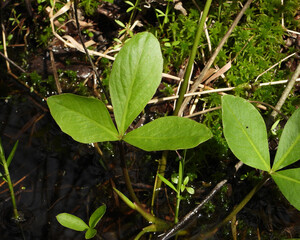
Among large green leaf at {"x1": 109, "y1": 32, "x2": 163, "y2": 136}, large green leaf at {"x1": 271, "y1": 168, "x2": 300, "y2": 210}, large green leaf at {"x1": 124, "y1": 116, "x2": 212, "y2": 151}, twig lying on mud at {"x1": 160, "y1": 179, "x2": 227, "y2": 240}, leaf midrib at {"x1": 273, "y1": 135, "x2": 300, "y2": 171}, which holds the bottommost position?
twig lying on mud at {"x1": 160, "y1": 179, "x2": 227, "y2": 240}

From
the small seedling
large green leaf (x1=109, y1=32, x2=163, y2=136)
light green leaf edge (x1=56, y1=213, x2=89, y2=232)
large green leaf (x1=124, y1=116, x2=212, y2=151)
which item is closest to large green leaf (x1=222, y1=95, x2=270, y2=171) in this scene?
large green leaf (x1=124, y1=116, x2=212, y2=151)

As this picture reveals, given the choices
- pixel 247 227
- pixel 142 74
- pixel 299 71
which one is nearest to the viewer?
pixel 142 74

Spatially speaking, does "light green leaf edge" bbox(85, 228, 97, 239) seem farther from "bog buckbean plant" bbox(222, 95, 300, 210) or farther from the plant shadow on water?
"bog buckbean plant" bbox(222, 95, 300, 210)

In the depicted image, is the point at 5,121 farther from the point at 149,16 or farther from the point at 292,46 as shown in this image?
the point at 292,46

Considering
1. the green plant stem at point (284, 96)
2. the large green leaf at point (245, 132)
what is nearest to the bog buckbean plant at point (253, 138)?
the large green leaf at point (245, 132)

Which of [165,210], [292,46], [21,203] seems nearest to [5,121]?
[21,203]

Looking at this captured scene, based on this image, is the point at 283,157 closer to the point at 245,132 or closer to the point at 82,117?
the point at 245,132
